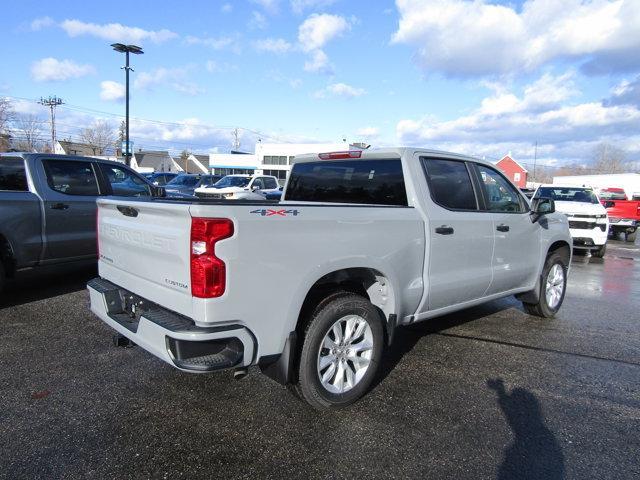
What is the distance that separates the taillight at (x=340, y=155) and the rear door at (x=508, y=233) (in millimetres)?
1285

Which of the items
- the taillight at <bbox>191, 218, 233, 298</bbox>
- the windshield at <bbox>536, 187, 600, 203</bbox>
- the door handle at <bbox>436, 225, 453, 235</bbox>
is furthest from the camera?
the windshield at <bbox>536, 187, 600, 203</bbox>

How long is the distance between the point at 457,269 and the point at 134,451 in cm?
293

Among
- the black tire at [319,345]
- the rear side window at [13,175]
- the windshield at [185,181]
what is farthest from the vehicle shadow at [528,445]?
the windshield at [185,181]

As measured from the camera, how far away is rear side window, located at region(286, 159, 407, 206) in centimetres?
419

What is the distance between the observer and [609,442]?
3.09 metres

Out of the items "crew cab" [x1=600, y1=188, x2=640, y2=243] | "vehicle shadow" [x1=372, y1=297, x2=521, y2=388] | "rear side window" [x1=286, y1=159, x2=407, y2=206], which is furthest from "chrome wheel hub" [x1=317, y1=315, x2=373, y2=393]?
"crew cab" [x1=600, y1=188, x2=640, y2=243]

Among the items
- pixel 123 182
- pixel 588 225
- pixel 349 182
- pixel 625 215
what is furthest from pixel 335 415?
pixel 625 215

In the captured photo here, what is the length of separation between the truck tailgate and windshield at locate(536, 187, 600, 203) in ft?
41.0

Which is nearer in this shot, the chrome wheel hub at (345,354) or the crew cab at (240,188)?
the chrome wheel hub at (345,354)

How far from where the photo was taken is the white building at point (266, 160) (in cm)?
6209

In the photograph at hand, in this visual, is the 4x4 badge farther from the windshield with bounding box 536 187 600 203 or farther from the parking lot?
the windshield with bounding box 536 187 600 203

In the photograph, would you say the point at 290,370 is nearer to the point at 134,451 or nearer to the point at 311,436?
the point at 311,436

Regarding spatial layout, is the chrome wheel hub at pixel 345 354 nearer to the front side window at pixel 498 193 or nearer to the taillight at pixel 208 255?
the taillight at pixel 208 255

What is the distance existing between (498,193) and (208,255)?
138 inches
